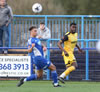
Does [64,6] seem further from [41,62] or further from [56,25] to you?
[41,62]

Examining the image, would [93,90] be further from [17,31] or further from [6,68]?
[17,31]

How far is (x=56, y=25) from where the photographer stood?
66.0 feet

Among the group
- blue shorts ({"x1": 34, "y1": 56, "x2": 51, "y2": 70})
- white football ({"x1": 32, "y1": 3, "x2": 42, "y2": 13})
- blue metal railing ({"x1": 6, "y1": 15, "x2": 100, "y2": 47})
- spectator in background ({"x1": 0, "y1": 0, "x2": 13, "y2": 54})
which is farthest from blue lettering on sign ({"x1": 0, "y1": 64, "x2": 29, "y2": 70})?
white football ({"x1": 32, "y1": 3, "x2": 42, "y2": 13})

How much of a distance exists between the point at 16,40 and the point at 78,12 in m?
3.80

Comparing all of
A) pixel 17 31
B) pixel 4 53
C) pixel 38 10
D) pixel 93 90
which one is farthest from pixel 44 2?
pixel 93 90

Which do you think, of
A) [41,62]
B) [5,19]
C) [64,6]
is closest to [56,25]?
[5,19]

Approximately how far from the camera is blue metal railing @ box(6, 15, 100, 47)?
19.8 meters

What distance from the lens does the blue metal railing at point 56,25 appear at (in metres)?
19.8

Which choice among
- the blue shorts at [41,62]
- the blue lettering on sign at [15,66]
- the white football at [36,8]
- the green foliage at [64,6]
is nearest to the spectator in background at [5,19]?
the blue lettering on sign at [15,66]

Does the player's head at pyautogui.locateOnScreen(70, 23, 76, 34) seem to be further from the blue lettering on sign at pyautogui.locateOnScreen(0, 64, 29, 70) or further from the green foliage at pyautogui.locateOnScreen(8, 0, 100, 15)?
the green foliage at pyautogui.locateOnScreen(8, 0, 100, 15)

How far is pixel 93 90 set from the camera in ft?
44.0

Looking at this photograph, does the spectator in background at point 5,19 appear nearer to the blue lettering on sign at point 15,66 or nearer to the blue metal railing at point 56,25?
the blue metal railing at point 56,25

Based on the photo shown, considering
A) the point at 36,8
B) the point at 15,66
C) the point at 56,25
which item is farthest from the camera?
the point at 36,8

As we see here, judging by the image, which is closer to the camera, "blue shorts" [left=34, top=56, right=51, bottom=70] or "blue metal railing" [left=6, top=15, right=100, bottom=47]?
"blue shorts" [left=34, top=56, right=51, bottom=70]
